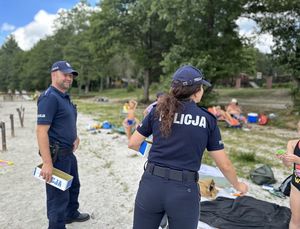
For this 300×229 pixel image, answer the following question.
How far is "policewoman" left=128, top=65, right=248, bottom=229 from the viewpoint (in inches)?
85.1

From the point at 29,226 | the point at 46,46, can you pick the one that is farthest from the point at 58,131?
the point at 46,46

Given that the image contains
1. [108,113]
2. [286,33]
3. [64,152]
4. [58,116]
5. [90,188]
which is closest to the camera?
[58,116]

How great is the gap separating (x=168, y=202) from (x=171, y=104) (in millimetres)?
666

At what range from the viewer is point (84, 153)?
8.28 m

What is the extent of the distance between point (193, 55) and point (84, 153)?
9393 millimetres

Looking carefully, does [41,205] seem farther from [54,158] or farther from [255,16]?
[255,16]

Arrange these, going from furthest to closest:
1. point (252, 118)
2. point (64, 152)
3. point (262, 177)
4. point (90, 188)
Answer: point (252, 118) < point (262, 177) < point (90, 188) < point (64, 152)

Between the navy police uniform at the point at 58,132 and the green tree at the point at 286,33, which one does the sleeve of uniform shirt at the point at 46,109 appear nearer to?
the navy police uniform at the point at 58,132

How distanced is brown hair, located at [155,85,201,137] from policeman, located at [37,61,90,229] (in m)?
1.36

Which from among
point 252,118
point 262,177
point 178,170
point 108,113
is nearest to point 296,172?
point 178,170

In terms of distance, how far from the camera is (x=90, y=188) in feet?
18.0

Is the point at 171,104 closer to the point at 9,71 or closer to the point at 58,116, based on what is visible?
the point at 58,116

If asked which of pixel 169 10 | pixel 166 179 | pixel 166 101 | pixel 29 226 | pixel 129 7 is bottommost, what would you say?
pixel 29 226

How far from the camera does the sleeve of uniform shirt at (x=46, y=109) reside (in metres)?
3.09
